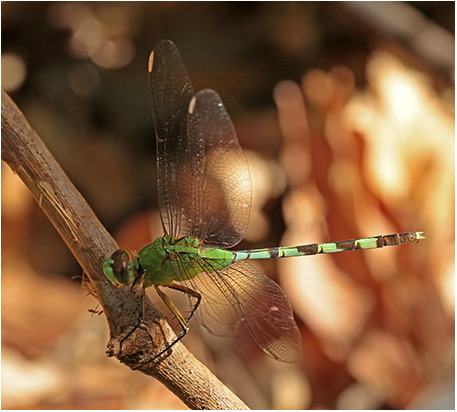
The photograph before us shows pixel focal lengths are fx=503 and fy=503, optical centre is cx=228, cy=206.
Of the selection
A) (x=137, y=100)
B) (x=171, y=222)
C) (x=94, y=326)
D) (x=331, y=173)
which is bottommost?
(x=94, y=326)

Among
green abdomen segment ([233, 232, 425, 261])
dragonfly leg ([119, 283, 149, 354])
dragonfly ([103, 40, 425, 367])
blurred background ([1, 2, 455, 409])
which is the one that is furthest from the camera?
blurred background ([1, 2, 455, 409])

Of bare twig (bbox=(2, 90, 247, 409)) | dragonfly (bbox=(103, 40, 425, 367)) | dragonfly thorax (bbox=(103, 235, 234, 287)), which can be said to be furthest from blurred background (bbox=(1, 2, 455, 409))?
bare twig (bbox=(2, 90, 247, 409))

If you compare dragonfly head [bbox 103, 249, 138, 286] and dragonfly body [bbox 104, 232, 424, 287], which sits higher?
dragonfly body [bbox 104, 232, 424, 287]

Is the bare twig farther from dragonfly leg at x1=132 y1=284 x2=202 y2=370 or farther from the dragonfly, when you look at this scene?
the dragonfly

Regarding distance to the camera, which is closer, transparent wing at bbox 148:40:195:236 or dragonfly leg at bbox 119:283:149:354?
dragonfly leg at bbox 119:283:149:354

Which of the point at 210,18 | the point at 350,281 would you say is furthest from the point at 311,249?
the point at 210,18

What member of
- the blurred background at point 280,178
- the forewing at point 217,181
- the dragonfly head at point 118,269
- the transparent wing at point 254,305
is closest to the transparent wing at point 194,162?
the forewing at point 217,181

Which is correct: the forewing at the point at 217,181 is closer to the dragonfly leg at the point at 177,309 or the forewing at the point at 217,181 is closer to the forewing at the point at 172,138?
the forewing at the point at 172,138

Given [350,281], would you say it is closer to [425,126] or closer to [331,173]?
[331,173]
